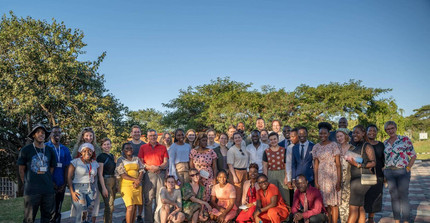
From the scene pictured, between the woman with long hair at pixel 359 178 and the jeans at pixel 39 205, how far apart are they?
15.8ft

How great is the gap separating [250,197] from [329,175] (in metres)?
1.46

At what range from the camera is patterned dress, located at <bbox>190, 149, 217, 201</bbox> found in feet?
20.0

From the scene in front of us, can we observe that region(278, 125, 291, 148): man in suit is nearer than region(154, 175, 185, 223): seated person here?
No

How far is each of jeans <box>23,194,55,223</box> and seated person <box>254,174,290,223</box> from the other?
10.9 ft

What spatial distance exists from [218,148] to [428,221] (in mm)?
4242

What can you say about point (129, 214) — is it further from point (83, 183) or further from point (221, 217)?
point (221, 217)

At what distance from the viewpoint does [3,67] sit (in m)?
12.9

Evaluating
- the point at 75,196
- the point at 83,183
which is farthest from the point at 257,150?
the point at 75,196

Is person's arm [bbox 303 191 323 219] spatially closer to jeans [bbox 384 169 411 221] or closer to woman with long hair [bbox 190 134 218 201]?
jeans [bbox 384 169 411 221]

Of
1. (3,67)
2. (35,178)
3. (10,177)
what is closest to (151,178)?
(35,178)

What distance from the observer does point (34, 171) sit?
184 inches

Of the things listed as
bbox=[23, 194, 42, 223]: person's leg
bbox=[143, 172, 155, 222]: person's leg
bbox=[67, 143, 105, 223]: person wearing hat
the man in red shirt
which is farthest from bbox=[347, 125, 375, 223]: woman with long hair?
bbox=[23, 194, 42, 223]: person's leg

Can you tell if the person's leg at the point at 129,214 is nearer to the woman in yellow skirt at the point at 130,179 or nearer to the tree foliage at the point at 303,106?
the woman in yellow skirt at the point at 130,179

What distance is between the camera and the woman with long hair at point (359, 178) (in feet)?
16.8
